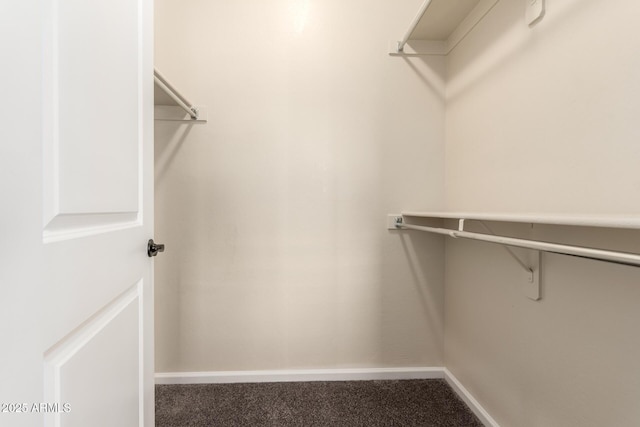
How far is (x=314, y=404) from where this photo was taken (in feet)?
5.02

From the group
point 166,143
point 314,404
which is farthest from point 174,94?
point 314,404

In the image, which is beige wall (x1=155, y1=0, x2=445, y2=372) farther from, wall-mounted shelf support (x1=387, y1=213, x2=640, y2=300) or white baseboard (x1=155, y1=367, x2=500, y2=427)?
wall-mounted shelf support (x1=387, y1=213, x2=640, y2=300)

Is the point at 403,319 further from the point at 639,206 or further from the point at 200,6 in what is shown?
the point at 200,6

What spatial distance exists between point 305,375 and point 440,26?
2121 mm

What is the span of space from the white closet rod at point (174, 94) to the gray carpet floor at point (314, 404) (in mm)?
1542

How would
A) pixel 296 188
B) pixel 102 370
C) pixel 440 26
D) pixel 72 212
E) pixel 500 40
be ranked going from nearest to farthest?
pixel 72 212
pixel 102 370
pixel 500 40
pixel 440 26
pixel 296 188

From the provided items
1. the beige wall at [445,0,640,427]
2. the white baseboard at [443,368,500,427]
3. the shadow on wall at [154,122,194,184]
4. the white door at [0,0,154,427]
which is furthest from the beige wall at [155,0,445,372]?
the white door at [0,0,154,427]

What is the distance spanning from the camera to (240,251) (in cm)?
173

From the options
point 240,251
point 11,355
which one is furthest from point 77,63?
point 240,251

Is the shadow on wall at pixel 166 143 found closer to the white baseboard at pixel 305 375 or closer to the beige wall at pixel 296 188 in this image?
the beige wall at pixel 296 188

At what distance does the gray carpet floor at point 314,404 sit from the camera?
1.42 m

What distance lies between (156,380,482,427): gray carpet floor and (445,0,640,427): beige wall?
0.74ft

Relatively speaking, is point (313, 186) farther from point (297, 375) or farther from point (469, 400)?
point (469, 400)

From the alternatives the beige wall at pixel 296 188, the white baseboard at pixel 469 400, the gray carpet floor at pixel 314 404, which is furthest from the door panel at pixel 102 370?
the white baseboard at pixel 469 400
